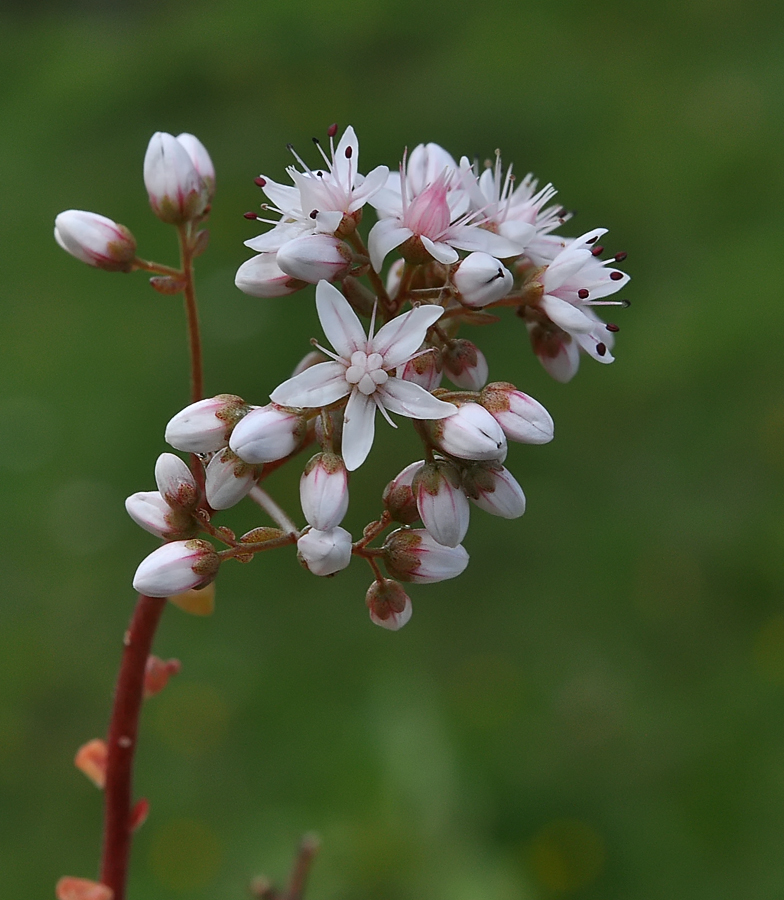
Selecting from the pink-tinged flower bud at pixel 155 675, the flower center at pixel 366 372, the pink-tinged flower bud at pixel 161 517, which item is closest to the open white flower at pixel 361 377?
the flower center at pixel 366 372

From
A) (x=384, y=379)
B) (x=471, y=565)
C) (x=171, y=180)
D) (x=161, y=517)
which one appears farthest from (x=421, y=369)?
(x=471, y=565)

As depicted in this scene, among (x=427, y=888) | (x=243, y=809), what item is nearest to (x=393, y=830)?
(x=427, y=888)

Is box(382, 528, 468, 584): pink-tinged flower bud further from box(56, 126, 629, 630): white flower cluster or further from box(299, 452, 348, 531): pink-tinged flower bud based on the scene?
box(299, 452, 348, 531): pink-tinged flower bud

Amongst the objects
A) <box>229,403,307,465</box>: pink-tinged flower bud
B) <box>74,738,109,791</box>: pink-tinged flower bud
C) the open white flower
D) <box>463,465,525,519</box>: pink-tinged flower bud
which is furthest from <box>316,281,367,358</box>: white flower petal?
<box>74,738,109,791</box>: pink-tinged flower bud

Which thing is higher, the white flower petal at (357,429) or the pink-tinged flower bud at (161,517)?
the white flower petal at (357,429)

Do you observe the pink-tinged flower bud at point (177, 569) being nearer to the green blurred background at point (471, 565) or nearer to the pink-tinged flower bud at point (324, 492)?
the pink-tinged flower bud at point (324, 492)

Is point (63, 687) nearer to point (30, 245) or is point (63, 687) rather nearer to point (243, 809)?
point (243, 809)
